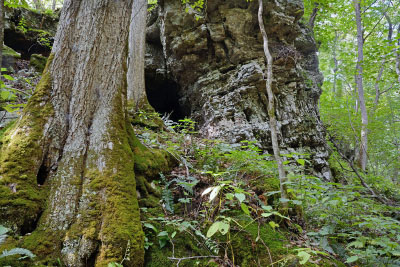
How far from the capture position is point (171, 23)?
10.1m

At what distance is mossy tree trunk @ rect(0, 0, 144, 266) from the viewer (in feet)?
6.27

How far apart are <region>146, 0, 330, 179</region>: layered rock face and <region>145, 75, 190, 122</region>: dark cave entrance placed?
1498 mm

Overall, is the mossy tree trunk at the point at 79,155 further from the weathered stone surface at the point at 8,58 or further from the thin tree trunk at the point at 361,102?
the thin tree trunk at the point at 361,102

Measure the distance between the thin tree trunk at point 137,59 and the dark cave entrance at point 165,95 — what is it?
13.8 ft

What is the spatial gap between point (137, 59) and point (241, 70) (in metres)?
4.78

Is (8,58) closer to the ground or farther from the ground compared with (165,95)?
farther from the ground

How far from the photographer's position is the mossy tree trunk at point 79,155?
1.91 meters

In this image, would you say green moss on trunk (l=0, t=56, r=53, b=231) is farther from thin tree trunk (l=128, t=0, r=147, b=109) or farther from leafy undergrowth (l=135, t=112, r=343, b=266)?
thin tree trunk (l=128, t=0, r=147, b=109)

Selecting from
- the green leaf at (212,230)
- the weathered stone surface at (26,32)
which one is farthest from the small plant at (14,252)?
the weathered stone surface at (26,32)

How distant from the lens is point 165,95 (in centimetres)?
1312

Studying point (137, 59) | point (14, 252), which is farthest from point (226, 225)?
point (137, 59)

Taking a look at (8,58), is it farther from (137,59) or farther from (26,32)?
(137,59)

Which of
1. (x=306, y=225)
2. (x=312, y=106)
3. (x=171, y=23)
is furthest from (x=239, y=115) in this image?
(x=306, y=225)

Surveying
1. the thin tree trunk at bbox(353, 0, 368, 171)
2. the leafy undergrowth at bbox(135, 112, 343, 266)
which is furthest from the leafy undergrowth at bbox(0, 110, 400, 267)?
the thin tree trunk at bbox(353, 0, 368, 171)
